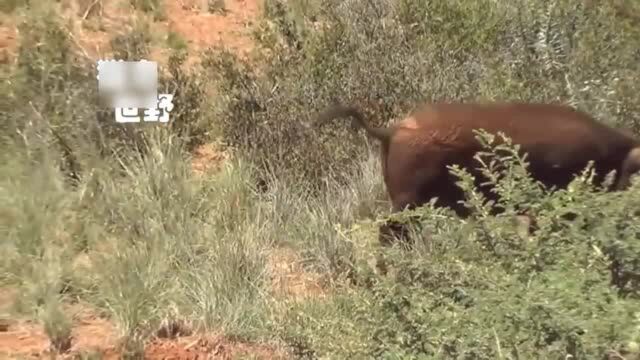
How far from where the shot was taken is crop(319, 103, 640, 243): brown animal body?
6.22 meters

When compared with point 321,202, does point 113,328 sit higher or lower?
lower

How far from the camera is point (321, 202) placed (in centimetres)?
738

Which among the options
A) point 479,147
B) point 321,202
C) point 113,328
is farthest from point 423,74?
point 113,328

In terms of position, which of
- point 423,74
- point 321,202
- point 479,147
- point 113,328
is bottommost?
point 113,328

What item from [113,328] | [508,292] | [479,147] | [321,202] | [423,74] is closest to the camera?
[508,292]

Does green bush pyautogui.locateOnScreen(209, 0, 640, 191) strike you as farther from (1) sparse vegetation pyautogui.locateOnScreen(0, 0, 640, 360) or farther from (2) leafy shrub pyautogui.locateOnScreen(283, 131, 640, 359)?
(2) leafy shrub pyautogui.locateOnScreen(283, 131, 640, 359)

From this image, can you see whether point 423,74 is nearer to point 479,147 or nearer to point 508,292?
point 479,147

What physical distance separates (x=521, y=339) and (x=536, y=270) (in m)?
0.52

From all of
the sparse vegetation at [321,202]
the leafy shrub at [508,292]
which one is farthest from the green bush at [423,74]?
the leafy shrub at [508,292]

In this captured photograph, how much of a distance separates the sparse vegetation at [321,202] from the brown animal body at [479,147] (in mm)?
270

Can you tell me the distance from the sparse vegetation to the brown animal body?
0.27m

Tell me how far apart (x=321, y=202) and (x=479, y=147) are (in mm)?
1512

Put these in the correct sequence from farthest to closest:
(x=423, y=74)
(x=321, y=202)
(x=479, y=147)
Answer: (x=423, y=74) < (x=321, y=202) < (x=479, y=147)

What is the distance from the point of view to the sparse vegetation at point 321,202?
4.28 m
